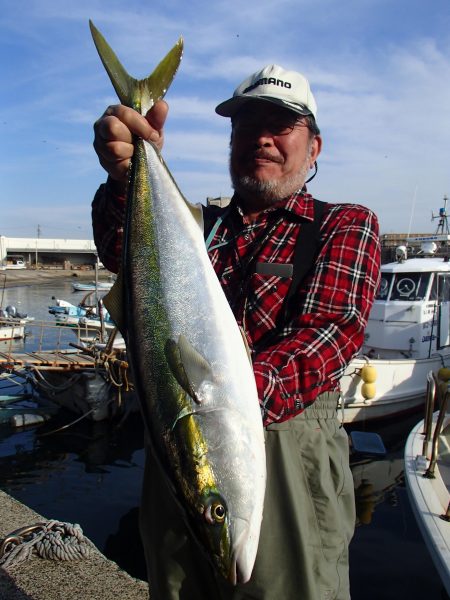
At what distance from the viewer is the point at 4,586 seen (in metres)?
3.31

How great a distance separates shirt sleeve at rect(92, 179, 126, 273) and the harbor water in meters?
5.85

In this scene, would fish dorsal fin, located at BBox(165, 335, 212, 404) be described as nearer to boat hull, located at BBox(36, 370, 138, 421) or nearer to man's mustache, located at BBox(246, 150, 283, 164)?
man's mustache, located at BBox(246, 150, 283, 164)

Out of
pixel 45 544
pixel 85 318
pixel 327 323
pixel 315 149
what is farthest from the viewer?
pixel 85 318

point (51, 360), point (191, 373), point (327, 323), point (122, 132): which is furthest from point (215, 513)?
point (51, 360)

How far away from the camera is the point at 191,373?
63.2 inches

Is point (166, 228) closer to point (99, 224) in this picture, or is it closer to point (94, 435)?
point (99, 224)

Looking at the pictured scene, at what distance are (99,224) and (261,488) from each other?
148 centimetres

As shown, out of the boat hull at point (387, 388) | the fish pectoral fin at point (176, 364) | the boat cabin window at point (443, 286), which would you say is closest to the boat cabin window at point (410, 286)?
the boat cabin window at point (443, 286)

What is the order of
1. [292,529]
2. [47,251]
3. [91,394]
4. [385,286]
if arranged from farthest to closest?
1. [47,251]
2. [385,286]
3. [91,394]
4. [292,529]

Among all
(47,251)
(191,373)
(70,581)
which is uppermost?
(47,251)

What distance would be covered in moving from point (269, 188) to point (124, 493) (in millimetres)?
8314

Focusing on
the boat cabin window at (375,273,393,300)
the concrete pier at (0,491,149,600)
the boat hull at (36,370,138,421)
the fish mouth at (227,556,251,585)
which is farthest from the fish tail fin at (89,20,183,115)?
the boat cabin window at (375,273,393,300)

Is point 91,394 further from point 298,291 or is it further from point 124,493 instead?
point 298,291

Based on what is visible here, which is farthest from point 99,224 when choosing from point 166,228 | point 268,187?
point 268,187
